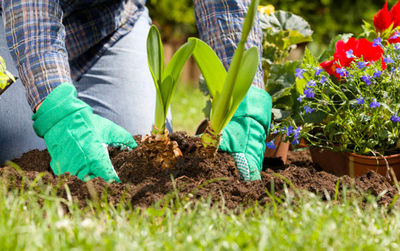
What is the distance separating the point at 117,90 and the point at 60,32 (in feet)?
2.58

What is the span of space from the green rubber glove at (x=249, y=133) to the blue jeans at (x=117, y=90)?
0.72m

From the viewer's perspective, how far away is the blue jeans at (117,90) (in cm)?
239

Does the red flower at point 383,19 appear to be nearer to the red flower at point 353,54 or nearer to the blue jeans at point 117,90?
the red flower at point 353,54

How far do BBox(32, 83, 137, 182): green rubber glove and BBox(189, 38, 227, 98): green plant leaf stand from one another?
480 millimetres

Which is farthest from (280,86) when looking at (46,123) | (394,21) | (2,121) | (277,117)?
(2,121)

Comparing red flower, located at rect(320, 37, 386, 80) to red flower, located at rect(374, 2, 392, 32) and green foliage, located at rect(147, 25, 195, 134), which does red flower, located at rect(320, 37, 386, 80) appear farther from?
green foliage, located at rect(147, 25, 195, 134)

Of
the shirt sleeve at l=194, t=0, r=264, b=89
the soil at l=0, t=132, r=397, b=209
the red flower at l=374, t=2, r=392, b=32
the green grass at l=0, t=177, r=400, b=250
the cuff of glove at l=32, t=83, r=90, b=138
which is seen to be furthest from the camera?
the red flower at l=374, t=2, r=392, b=32

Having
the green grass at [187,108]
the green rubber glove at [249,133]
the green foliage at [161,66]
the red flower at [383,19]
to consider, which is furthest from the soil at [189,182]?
the green grass at [187,108]

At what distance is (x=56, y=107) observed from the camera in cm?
178

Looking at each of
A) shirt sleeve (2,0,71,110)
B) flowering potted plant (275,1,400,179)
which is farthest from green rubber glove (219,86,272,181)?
shirt sleeve (2,0,71,110)

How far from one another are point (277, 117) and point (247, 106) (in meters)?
0.36

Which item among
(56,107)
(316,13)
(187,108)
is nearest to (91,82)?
(56,107)

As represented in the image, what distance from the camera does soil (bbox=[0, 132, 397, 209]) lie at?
1.54 m

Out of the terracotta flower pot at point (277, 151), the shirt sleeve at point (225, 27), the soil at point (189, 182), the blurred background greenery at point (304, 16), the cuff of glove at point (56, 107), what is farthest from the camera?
the blurred background greenery at point (304, 16)
